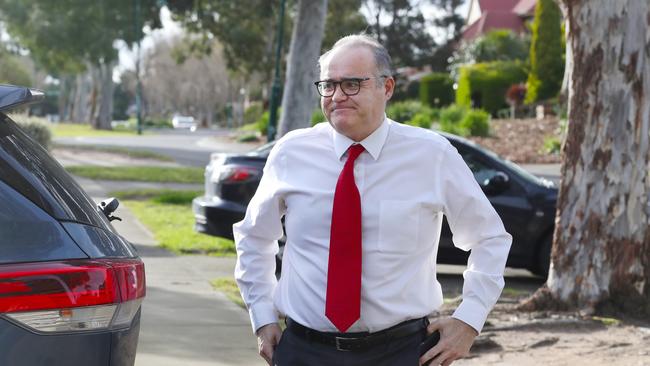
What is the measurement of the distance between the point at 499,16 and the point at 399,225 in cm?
6707

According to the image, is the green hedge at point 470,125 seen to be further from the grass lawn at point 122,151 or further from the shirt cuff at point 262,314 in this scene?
the shirt cuff at point 262,314

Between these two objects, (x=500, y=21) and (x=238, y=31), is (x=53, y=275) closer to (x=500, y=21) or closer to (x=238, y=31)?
(x=238, y=31)

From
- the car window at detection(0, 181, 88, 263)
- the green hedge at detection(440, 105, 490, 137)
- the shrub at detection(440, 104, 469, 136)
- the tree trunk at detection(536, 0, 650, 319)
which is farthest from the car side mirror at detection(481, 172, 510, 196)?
the shrub at detection(440, 104, 469, 136)

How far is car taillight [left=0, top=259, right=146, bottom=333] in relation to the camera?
10.2ft

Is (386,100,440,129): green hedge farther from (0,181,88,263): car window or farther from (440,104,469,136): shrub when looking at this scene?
(0,181,88,263): car window

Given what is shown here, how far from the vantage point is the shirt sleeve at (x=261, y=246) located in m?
3.67

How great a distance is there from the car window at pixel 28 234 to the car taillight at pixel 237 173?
8.19 metres

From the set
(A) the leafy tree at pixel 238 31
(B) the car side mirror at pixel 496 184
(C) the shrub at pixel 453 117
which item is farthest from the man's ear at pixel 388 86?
(A) the leafy tree at pixel 238 31

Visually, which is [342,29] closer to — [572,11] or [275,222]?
[572,11]

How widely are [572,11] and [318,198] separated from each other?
552cm

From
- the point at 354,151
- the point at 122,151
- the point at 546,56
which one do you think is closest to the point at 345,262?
the point at 354,151

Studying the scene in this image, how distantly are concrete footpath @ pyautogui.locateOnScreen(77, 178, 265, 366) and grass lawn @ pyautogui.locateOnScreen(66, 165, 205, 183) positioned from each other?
1232cm

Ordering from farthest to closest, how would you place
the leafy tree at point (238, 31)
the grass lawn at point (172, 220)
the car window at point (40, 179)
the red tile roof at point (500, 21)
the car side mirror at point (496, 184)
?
the red tile roof at point (500, 21)
the leafy tree at point (238, 31)
the grass lawn at point (172, 220)
the car side mirror at point (496, 184)
the car window at point (40, 179)

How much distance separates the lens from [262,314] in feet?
12.0
